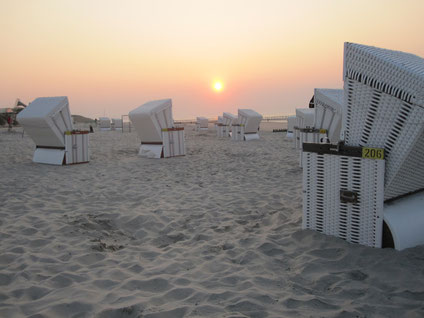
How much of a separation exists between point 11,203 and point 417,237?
5.55m

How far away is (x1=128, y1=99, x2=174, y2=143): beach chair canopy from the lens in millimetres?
10581

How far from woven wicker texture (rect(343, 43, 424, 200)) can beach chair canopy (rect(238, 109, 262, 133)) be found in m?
15.6

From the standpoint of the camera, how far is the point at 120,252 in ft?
11.6

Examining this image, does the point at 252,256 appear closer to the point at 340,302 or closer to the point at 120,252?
the point at 340,302

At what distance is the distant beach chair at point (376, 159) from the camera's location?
2.83 metres

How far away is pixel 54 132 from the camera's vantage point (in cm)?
938

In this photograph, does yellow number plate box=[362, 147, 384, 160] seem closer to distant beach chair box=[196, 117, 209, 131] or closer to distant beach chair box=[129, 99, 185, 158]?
distant beach chair box=[129, 99, 185, 158]

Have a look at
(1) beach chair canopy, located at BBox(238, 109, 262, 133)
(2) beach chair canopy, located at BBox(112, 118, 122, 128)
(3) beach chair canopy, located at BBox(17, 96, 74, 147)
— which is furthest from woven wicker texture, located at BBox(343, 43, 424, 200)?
(2) beach chair canopy, located at BBox(112, 118, 122, 128)

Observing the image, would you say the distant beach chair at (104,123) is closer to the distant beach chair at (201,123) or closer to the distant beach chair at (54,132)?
the distant beach chair at (201,123)

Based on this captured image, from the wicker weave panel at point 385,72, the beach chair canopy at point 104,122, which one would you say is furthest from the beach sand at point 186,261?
the beach chair canopy at point 104,122

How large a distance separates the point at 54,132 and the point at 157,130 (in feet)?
10.2

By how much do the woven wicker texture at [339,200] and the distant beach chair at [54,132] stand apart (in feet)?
26.5

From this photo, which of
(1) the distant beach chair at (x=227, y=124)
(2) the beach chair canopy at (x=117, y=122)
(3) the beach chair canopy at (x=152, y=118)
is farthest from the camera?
(2) the beach chair canopy at (x=117, y=122)

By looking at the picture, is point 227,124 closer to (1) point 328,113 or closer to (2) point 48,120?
(1) point 328,113
